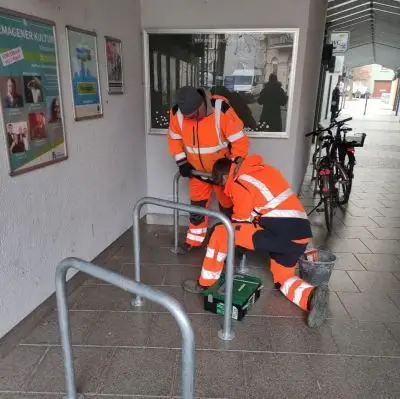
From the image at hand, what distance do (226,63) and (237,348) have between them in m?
3.00

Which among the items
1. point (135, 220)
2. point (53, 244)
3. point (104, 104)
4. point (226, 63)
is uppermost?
point (226, 63)

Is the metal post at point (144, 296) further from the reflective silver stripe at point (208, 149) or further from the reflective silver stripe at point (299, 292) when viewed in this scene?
the reflective silver stripe at point (208, 149)

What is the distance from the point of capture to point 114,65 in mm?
3459

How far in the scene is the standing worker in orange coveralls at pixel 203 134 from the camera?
309cm

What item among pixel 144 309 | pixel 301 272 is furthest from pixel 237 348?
pixel 301 272

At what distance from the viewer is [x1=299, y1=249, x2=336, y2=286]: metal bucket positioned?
3031 millimetres

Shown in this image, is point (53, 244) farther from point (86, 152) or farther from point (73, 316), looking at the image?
point (86, 152)

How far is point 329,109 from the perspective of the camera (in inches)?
644

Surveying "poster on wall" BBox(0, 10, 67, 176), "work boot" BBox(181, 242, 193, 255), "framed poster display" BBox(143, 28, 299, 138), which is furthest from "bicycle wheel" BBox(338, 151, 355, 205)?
"poster on wall" BBox(0, 10, 67, 176)

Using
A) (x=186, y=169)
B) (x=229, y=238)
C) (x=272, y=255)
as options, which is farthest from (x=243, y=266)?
(x=229, y=238)

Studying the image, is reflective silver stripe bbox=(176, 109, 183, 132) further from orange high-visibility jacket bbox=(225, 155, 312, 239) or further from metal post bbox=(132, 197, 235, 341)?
metal post bbox=(132, 197, 235, 341)

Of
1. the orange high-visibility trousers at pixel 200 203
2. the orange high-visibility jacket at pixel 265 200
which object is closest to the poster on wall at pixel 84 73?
the orange high-visibility trousers at pixel 200 203

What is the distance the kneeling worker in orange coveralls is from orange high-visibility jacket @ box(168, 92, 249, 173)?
669 mm

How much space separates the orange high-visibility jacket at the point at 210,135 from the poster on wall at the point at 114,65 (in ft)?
2.07
